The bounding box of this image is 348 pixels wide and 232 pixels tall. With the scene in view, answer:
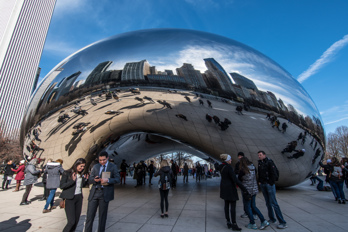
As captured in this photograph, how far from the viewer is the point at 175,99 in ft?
16.0

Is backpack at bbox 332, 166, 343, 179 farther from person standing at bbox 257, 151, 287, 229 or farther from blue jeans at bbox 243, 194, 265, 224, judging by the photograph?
blue jeans at bbox 243, 194, 265, 224

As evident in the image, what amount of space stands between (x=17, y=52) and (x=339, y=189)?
106 m

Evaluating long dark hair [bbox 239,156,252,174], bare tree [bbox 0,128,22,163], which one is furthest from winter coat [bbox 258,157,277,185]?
bare tree [bbox 0,128,22,163]

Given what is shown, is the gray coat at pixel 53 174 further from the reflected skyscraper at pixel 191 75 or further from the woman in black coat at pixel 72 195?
the reflected skyscraper at pixel 191 75

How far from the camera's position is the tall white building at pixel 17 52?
74812 mm

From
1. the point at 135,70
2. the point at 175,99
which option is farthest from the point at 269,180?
the point at 135,70

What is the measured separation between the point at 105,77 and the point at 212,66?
9.04 ft

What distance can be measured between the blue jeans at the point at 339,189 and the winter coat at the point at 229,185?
4138mm

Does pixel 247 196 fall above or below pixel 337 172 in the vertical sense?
below

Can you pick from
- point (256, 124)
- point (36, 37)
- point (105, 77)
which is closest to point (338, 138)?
point (256, 124)

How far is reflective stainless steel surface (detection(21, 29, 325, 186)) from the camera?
4.82 m

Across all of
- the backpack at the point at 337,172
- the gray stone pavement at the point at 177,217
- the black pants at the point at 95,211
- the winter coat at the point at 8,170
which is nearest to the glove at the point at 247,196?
the gray stone pavement at the point at 177,217

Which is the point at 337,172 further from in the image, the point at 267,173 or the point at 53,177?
the point at 53,177

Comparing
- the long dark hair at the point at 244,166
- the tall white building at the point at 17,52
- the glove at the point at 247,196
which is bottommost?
the glove at the point at 247,196
